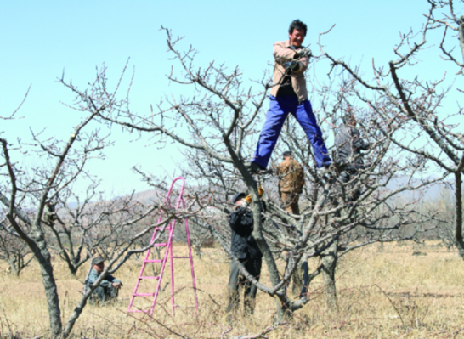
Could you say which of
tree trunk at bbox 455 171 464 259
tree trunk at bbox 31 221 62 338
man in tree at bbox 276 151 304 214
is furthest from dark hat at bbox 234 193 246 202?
tree trunk at bbox 455 171 464 259

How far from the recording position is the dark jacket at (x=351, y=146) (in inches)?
187

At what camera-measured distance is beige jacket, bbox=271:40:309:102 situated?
14.1 feet

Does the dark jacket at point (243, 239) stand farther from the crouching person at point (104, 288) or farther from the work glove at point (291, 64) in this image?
the crouching person at point (104, 288)

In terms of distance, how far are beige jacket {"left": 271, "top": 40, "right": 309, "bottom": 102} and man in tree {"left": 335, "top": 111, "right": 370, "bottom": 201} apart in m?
0.55

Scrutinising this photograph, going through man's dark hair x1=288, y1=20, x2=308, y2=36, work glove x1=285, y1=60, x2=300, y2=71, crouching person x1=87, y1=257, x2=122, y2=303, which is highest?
man's dark hair x1=288, y1=20, x2=308, y2=36

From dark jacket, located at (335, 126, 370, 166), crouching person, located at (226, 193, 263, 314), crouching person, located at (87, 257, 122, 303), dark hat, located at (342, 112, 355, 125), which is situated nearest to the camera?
dark jacket, located at (335, 126, 370, 166)

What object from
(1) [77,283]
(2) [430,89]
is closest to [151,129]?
(2) [430,89]

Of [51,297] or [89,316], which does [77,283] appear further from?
[51,297]

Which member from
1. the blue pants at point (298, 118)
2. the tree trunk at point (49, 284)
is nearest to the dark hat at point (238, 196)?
the blue pants at point (298, 118)

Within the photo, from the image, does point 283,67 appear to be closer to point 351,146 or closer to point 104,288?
point 351,146

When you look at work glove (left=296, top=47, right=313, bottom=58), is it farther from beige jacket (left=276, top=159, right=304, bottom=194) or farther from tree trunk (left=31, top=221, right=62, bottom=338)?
beige jacket (left=276, top=159, right=304, bottom=194)

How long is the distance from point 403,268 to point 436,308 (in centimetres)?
774

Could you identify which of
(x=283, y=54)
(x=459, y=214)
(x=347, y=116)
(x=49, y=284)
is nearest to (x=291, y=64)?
(x=283, y=54)

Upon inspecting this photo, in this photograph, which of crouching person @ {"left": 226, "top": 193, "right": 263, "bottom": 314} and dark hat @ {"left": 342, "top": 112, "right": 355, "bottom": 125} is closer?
dark hat @ {"left": 342, "top": 112, "right": 355, "bottom": 125}
